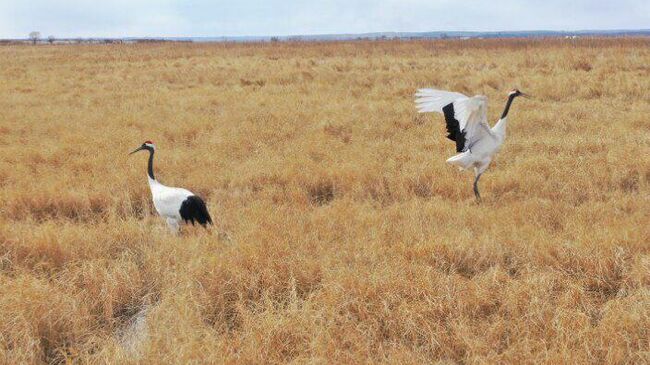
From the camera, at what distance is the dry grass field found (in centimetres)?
339

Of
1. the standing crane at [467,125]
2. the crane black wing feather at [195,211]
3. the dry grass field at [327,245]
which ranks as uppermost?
the standing crane at [467,125]

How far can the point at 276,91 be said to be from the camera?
13836 millimetres

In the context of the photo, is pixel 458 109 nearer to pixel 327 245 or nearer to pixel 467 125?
pixel 467 125

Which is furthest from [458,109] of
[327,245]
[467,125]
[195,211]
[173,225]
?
[173,225]

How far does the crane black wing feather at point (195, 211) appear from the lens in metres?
4.97

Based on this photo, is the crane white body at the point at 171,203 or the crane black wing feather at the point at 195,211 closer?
the crane black wing feather at the point at 195,211

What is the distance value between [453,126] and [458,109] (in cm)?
27

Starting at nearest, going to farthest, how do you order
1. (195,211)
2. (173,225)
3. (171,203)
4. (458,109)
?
(195,211)
(171,203)
(173,225)
(458,109)

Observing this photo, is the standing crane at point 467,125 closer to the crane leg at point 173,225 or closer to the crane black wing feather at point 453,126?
the crane black wing feather at point 453,126

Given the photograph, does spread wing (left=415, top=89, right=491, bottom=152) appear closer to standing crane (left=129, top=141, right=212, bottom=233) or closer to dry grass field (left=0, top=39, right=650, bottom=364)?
dry grass field (left=0, top=39, right=650, bottom=364)

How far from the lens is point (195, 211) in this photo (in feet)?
16.3

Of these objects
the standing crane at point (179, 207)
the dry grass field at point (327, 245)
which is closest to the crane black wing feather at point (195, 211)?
the standing crane at point (179, 207)

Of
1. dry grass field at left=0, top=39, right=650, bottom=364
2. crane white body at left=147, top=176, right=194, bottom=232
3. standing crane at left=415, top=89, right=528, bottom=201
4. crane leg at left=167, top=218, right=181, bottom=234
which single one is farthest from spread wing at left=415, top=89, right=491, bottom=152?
crane leg at left=167, top=218, right=181, bottom=234

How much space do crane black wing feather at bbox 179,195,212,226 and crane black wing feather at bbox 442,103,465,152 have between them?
8.15 feet
